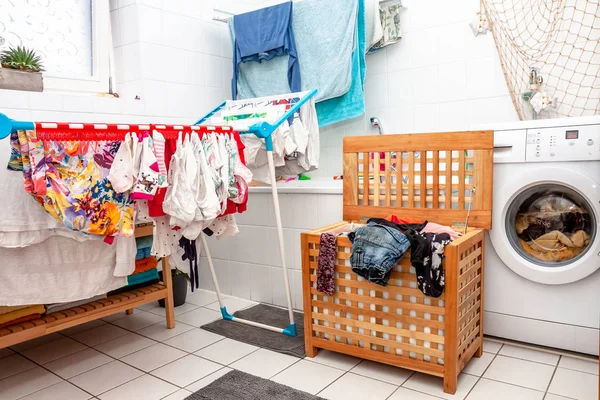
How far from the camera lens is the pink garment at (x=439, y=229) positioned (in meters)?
1.84

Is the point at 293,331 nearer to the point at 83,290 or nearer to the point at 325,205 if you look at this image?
the point at 325,205

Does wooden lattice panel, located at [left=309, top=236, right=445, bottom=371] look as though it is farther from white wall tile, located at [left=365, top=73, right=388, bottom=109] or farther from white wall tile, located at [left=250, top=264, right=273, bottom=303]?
white wall tile, located at [left=365, top=73, right=388, bottom=109]

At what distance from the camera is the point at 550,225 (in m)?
1.94

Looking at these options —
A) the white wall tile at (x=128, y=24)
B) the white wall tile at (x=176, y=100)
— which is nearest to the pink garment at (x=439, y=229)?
the white wall tile at (x=176, y=100)

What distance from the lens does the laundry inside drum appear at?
1889 millimetres

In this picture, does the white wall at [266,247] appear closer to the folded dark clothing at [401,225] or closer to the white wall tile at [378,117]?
the folded dark clothing at [401,225]

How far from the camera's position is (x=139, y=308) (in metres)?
2.81

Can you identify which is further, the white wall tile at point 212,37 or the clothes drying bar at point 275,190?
the white wall tile at point 212,37

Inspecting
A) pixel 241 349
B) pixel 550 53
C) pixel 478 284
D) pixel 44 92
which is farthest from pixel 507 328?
pixel 44 92

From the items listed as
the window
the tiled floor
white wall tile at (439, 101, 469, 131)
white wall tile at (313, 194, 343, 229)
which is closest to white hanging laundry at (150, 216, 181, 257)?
the tiled floor

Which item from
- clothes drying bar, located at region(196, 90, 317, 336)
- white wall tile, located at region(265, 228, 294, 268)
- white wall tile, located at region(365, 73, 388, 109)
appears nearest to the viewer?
clothes drying bar, located at region(196, 90, 317, 336)

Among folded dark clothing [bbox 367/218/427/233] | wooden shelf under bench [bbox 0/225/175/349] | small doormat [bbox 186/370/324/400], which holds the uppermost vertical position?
folded dark clothing [bbox 367/218/427/233]

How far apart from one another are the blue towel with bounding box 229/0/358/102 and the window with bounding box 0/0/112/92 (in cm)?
103

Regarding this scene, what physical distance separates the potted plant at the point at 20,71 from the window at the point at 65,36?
0.19 meters
